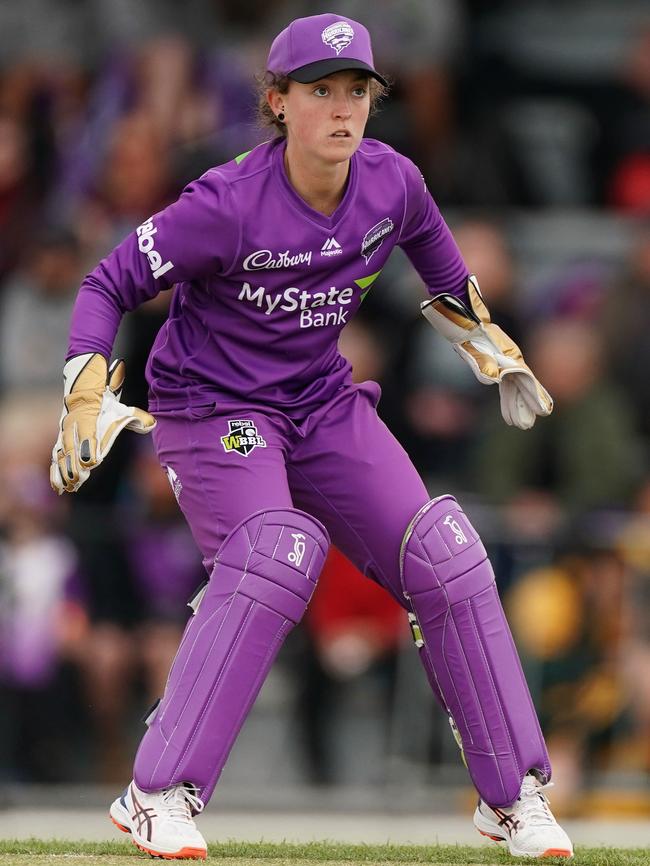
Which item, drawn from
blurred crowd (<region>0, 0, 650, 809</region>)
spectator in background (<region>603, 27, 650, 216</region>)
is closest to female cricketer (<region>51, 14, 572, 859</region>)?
blurred crowd (<region>0, 0, 650, 809</region>)

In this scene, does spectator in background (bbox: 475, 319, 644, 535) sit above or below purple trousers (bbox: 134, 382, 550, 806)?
below

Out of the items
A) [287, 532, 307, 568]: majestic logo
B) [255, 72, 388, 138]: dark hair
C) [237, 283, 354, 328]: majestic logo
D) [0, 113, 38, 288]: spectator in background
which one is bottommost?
[0, 113, 38, 288]: spectator in background

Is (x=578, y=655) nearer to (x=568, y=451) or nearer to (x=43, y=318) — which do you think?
(x=568, y=451)

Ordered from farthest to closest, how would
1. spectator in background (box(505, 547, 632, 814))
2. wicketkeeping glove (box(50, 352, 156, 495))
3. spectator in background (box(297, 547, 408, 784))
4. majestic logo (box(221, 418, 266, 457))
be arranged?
spectator in background (box(297, 547, 408, 784))
spectator in background (box(505, 547, 632, 814))
majestic logo (box(221, 418, 266, 457))
wicketkeeping glove (box(50, 352, 156, 495))

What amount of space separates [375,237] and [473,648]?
1.12 m

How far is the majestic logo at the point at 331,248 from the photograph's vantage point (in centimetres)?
443

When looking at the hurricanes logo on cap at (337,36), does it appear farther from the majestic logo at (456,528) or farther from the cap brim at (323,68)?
the majestic logo at (456,528)

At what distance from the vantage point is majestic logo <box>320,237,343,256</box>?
174 inches

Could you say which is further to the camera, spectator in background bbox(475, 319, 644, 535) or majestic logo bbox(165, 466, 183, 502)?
spectator in background bbox(475, 319, 644, 535)

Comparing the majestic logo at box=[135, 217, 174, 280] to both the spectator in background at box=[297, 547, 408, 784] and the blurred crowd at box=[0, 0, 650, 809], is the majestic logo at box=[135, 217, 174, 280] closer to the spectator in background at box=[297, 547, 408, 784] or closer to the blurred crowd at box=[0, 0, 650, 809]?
the blurred crowd at box=[0, 0, 650, 809]

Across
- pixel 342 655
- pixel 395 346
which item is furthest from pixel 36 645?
pixel 395 346

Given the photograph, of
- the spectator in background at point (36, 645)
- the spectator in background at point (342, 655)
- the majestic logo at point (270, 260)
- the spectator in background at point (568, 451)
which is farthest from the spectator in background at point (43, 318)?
the majestic logo at point (270, 260)

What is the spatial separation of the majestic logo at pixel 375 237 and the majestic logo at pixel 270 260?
0.64ft

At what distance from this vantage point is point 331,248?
444 cm
